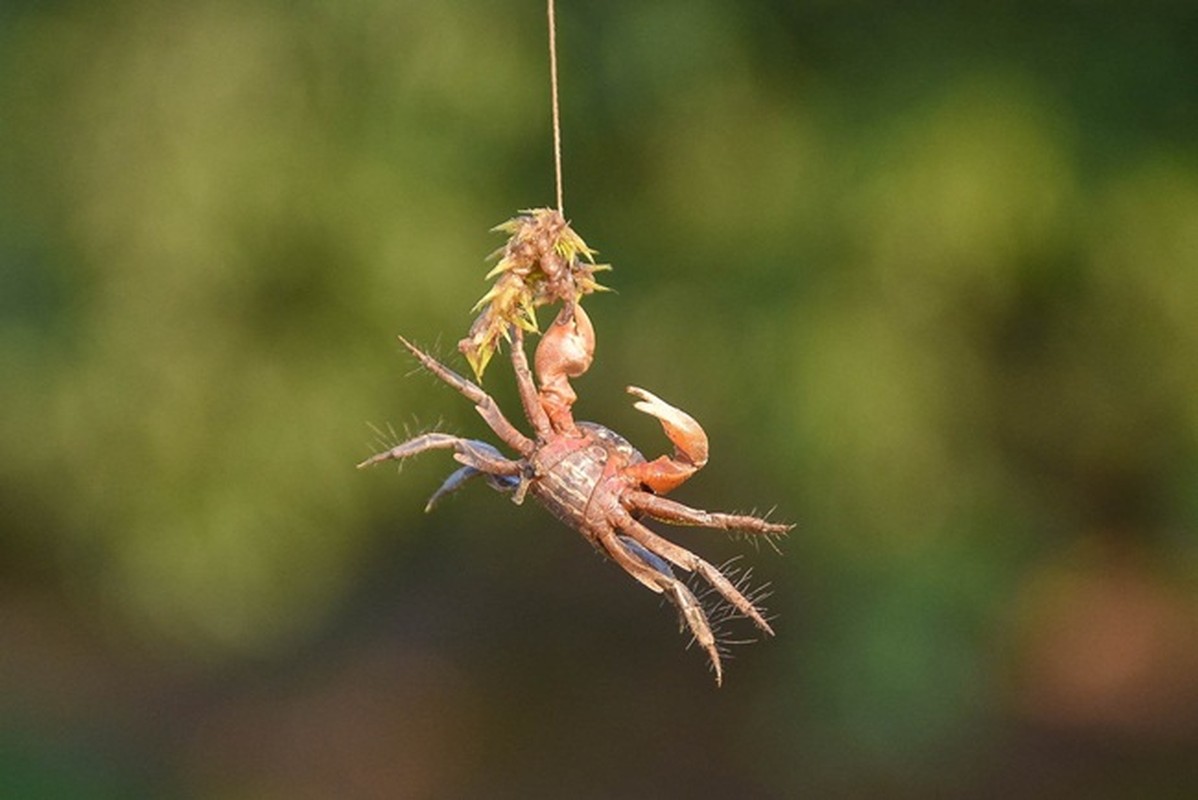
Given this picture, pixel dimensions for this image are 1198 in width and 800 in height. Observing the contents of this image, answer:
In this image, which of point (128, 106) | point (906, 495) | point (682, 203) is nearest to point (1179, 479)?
point (906, 495)

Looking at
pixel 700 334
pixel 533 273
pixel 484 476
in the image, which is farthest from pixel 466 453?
pixel 700 334

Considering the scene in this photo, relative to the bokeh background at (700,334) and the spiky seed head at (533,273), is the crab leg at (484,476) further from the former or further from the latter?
the bokeh background at (700,334)

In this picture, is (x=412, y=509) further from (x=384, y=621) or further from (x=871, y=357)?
(x=871, y=357)

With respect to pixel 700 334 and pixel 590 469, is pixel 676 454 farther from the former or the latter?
pixel 700 334

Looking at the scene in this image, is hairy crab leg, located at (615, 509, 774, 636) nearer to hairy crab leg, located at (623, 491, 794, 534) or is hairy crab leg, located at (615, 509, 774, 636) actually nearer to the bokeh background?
hairy crab leg, located at (623, 491, 794, 534)

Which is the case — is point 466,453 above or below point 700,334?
above

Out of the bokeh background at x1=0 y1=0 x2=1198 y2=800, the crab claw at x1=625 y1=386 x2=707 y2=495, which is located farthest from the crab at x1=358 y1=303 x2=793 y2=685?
the bokeh background at x1=0 y1=0 x2=1198 y2=800
